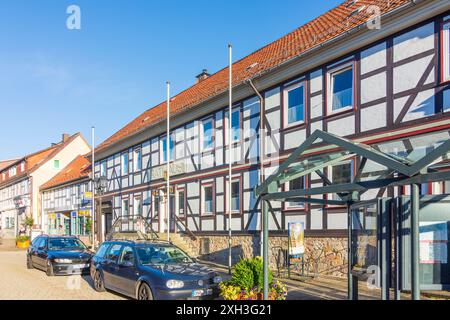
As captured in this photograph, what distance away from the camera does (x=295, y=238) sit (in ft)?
43.6

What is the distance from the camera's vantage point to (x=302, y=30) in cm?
1920

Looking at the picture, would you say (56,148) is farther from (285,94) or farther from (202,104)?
(285,94)

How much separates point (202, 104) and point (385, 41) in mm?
9515

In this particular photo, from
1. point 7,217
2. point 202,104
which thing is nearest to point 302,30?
point 202,104

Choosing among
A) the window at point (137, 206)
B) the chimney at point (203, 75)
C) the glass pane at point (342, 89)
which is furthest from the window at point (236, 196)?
the chimney at point (203, 75)

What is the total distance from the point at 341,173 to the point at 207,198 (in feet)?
26.3

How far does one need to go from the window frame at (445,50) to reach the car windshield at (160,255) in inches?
294

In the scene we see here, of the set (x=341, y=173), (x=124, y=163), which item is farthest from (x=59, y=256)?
(x=124, y=163)

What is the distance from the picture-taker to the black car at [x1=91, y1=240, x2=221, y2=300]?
889cm

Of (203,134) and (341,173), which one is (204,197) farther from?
(341,173)

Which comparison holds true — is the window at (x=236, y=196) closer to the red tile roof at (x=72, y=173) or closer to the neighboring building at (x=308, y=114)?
the neighboring building at (x=308, y=114)

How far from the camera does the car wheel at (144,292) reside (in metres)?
9.05

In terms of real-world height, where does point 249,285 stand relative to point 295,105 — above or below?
below

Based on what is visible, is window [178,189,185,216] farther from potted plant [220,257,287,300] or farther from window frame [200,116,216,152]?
potted plant [220,257,287,300]
